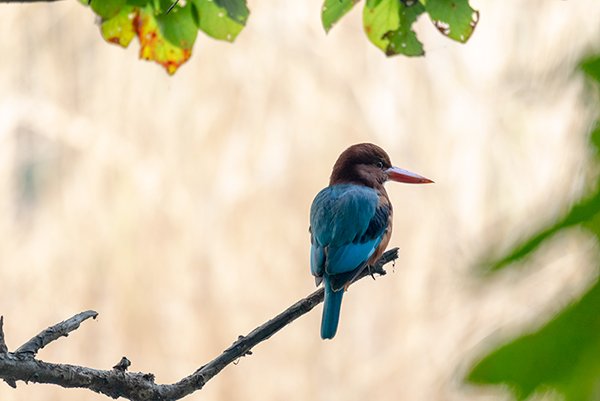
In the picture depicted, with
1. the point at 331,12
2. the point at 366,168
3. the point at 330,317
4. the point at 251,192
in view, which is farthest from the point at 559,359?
the point at 251,192

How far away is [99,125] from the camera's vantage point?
3229 millimetres

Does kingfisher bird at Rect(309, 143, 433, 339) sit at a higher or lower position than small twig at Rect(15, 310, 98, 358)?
higher

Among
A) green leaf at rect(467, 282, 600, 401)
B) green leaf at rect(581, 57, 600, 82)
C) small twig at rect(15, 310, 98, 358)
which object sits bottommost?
green leaf at rect(467, 282, 600, 401)

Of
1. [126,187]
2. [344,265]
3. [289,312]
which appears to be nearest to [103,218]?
[126,187]

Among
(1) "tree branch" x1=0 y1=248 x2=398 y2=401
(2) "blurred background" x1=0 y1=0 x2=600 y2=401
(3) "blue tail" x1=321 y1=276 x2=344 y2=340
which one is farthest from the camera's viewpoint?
(2) "blurred background" x1=0 y1=0 x2=600 y2=401

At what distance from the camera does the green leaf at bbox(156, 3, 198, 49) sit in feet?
3.16

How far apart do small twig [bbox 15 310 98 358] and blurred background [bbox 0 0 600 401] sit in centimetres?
213

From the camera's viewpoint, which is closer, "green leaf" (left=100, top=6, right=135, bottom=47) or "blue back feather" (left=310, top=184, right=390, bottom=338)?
"green leaf" (left=100, top=6, right=135, bottom=47)

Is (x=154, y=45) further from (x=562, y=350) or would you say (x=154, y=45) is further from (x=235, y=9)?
(x=562, y=350)

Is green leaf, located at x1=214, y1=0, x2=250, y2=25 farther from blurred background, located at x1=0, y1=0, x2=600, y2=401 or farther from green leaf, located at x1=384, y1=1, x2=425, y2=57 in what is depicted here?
blurred background, located at x1=0, y1=0, x2=600, y2=401

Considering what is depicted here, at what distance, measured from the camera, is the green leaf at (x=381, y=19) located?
992 mm

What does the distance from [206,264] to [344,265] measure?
1.80 metres

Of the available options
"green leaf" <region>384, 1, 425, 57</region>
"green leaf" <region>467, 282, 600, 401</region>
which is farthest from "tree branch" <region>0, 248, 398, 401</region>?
"green leaf" <region>467, 282, 600, 401</region>

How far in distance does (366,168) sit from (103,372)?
3.11ft
